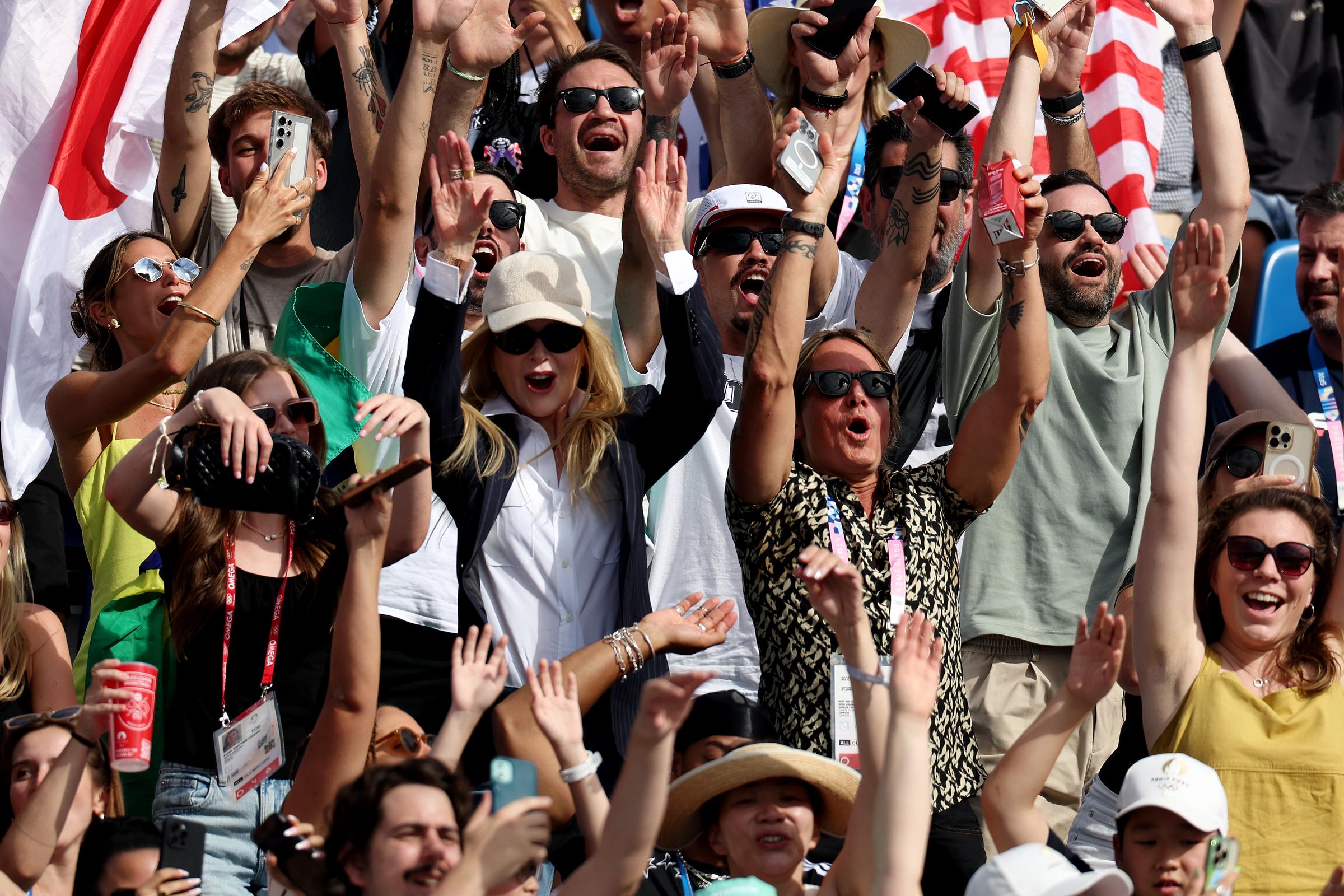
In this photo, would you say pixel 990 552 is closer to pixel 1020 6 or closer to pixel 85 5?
pixel 1020 6

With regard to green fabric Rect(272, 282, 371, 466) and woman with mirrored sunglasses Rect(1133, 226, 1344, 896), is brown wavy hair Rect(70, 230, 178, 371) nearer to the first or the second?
green fabric Rect(272, 282, 371, 466)

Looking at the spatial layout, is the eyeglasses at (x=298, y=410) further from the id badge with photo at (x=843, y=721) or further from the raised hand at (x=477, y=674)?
the id badge with photo at (x=843, y=721)

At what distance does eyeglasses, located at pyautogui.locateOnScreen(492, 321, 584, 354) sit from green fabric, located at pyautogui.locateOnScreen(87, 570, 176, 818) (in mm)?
1037

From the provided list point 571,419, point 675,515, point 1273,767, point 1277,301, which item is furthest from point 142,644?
point 1277,301

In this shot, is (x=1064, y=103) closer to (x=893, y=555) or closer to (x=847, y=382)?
(x=847, y=382)

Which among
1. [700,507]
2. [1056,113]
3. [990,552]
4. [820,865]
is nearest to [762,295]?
[700,507]

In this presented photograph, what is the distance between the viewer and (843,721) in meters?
4.16

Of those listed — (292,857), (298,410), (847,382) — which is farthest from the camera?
(847,382)

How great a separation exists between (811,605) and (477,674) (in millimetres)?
945

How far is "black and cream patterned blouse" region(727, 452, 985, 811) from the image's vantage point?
4.24m

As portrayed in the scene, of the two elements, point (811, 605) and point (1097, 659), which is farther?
point (811, 605)

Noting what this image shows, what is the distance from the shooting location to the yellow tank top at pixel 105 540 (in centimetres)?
466

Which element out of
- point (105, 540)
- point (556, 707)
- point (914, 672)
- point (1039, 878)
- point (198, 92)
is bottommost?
point (1039, 878)

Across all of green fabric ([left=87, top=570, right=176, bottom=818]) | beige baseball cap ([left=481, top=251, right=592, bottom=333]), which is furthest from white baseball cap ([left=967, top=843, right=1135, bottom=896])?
green fabric ([left=87, top=570, right=176, bottom=818])
